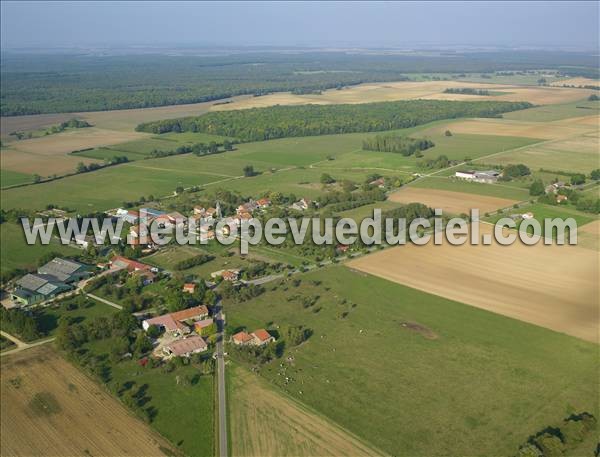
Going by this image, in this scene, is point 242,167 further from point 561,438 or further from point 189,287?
point 561,438

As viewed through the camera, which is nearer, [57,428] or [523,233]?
[57,428]

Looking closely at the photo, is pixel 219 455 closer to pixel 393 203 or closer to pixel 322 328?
pixel 322 328

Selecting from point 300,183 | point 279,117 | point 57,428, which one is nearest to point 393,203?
point 300,183

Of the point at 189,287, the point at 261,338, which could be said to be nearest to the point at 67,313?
the point at 189,287

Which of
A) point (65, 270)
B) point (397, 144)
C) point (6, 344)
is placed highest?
point (397, 144)

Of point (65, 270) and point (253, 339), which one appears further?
point (65, 270)

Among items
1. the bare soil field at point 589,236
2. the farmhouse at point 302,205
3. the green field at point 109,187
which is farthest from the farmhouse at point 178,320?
the bare soil field at point 589,236

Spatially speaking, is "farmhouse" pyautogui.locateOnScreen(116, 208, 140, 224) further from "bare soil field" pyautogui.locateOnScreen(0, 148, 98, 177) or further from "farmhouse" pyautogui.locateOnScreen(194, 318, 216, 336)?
"farmhouse" pyautogui.locateOnScreen(194, 318, 216, 336)
